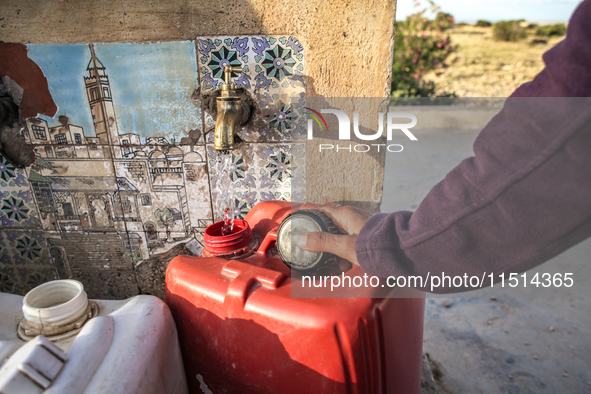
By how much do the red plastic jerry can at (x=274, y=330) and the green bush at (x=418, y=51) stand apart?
491 cm

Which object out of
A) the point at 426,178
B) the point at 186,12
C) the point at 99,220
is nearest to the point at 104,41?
the point at 186,12

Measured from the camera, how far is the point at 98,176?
152 cm

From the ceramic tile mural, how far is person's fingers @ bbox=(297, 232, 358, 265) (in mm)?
477

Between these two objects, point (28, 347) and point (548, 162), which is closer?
point (548, 162)

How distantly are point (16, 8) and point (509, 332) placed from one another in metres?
2.73

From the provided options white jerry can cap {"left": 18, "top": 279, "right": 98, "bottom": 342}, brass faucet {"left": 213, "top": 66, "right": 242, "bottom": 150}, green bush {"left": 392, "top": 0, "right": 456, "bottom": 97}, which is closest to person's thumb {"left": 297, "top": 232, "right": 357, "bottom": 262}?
brass faucet {"left": 213, "top": 66, "right": 242, "bottom": 150}

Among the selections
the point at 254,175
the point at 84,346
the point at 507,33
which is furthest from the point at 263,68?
the point at 507,33

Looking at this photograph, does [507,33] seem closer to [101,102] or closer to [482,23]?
[482,23]

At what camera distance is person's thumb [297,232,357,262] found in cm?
97

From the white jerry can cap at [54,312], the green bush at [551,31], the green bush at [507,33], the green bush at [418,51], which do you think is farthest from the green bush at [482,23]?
the white jerry can cap at [54,312]

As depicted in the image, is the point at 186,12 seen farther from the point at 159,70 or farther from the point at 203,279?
the point at 203,279

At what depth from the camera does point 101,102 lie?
55.1 inches

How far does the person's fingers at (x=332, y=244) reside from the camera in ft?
3.18

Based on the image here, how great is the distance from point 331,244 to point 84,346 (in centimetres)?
73
